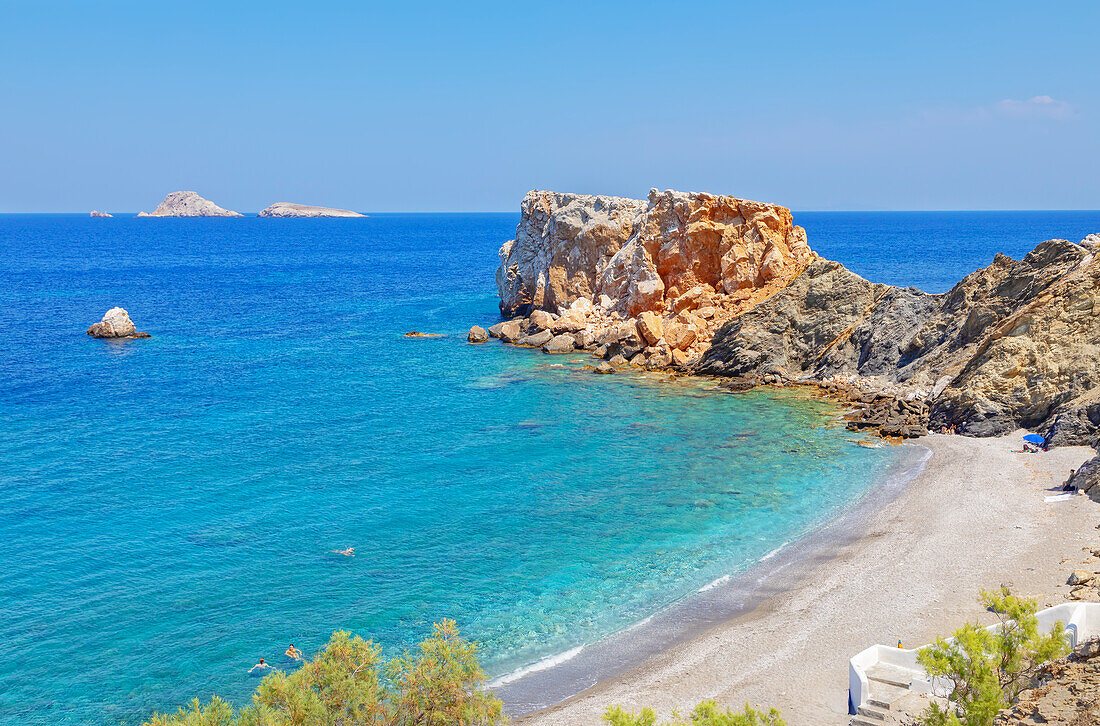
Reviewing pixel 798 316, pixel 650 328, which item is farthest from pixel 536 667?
pixel 650 328

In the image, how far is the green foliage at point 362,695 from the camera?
47.8 feet

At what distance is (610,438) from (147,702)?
27.9 m

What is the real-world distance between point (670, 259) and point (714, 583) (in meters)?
41.1

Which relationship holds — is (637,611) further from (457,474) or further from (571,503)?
(457,474)

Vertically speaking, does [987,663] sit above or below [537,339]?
above

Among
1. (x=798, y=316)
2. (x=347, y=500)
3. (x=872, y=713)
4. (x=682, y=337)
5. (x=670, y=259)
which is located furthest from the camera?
(x=670, y=259)

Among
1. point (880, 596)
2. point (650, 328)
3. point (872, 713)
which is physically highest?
point (650, 328)

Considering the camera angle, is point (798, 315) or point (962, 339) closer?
point (962, 339)

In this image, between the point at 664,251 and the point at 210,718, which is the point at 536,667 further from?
the point at 664,251

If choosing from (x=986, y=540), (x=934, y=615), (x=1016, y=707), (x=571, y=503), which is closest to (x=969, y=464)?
(x=986, y=540)

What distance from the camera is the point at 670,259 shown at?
217ft

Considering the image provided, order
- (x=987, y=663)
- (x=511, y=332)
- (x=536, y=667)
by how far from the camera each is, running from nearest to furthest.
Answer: (x=987, y=663), (x=536, y=667), (x=511, y=332)

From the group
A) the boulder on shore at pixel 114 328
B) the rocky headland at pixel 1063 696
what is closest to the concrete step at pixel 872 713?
the rocky headland at pixel 1063 696

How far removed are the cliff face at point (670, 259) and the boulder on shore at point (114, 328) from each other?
39804mm
